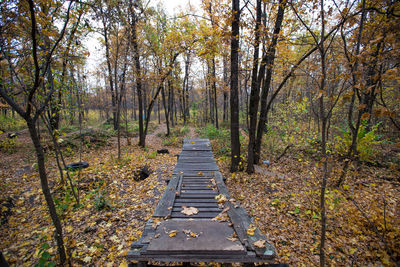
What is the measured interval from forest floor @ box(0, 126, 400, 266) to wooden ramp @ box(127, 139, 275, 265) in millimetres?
937

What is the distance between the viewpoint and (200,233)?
274cm

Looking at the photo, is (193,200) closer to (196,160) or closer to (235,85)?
(196,160)

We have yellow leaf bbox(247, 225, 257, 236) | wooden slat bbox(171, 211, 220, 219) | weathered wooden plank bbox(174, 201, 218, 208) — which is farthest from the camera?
weathered wooden plank bbox(174, 201, 218, 208)

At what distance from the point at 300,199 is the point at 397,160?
499 centimetres

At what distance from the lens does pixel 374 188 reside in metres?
5.08

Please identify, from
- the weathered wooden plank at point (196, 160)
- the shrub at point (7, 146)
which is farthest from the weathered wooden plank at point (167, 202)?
the shrub at point (7, 146)

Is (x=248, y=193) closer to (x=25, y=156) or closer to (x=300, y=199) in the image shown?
(x=300, y=199)

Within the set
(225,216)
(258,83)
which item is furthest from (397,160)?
(225,216)

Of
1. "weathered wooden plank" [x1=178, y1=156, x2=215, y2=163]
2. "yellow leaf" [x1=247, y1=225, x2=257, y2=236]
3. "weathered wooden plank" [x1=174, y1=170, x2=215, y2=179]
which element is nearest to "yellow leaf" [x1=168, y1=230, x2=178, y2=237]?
"yellow leaf" [x1=247, y1=225, x2=257, y2=236]

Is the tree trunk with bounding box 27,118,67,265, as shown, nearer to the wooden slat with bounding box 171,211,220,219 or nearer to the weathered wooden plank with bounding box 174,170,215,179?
the wooden slat with bounding box 171,211,220,219

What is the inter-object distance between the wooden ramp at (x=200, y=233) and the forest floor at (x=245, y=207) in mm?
937

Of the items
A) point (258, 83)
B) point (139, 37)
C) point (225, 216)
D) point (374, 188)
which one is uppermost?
point (139, 37)

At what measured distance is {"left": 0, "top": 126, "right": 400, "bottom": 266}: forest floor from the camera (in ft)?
10.2

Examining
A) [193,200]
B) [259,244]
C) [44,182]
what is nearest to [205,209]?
[193,200]
